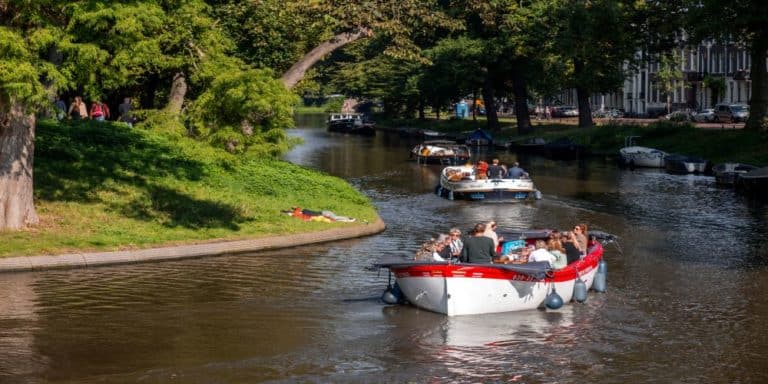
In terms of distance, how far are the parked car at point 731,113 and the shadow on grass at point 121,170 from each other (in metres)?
60.1

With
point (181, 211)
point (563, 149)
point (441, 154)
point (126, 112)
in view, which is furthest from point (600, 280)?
point (563, 149)

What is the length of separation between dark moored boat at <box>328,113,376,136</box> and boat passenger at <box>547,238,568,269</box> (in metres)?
92.7

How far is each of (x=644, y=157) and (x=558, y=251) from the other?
135 feet

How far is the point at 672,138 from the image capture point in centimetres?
7175

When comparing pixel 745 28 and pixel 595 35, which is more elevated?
pixel 595 35

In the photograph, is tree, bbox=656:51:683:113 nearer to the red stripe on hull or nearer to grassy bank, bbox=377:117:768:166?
grassy bank, bbox=377:117:768:166

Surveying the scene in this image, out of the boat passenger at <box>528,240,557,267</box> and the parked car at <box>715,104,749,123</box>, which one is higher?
the parked car at <box>715,104,749,123</box>

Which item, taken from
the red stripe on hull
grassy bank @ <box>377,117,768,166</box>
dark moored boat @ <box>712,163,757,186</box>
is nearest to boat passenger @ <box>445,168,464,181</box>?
dark moored boat @ <box>712,163,757,186</box>

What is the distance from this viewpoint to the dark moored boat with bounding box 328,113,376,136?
118562mm

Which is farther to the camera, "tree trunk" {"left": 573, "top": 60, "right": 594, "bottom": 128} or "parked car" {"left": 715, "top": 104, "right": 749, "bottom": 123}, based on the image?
"parked car" {"left": 715, "top": 104, "right": 749, "bottom": 123}

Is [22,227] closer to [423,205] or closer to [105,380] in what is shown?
[105,380]

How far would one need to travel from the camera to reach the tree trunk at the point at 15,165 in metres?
29.1

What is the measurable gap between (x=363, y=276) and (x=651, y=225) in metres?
14.2

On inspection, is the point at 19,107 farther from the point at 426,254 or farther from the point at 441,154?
the point at 441,154
